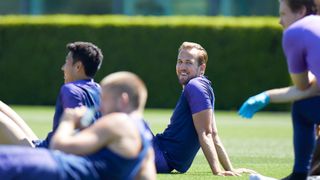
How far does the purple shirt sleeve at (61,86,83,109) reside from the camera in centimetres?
794

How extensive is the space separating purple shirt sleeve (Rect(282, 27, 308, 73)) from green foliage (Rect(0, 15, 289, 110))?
58.1ft

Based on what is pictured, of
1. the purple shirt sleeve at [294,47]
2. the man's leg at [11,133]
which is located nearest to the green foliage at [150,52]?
the man's leg at [11,133]

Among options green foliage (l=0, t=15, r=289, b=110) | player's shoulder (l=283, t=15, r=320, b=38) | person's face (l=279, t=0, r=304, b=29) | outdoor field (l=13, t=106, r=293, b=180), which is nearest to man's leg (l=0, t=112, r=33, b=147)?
outdoor field (l=13, t=106, r=293, b=180)

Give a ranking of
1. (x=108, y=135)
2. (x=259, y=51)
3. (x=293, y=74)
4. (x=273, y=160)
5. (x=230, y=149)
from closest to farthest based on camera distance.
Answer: (x=108, y=135) < (x=293, y=74) < (x=273, y=160) < (x=230, y=149) < (x=259, y=51)

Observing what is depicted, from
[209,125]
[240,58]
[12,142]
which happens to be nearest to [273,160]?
[209,125]

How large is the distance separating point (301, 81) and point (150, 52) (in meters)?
18.6

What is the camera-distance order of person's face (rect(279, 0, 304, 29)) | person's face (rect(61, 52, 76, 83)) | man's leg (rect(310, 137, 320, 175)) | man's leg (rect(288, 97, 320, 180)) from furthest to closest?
person's face (rect(61, 52, 76, 83))
man's leg (rect(310, 137, 320, 175))
person's face (rect(279, 0, 304, 29))
man's leg (rect(288, 97, 320, 180))

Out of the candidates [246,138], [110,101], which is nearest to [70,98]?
[110,101]

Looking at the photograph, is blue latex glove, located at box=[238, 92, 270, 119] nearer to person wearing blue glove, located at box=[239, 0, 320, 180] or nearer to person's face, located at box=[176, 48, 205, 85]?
person wearing blue glove, located at box=[239, 0, 320, 180]

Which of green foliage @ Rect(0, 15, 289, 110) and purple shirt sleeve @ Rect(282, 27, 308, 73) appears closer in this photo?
purple shirt sleeve @ Rect(282, 27, 308, 73)

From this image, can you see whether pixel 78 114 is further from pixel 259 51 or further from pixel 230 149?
pixel 259 51

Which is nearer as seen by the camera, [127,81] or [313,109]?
[127,81]

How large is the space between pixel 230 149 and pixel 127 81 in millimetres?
7031

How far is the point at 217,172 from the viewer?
8914 millimetres
